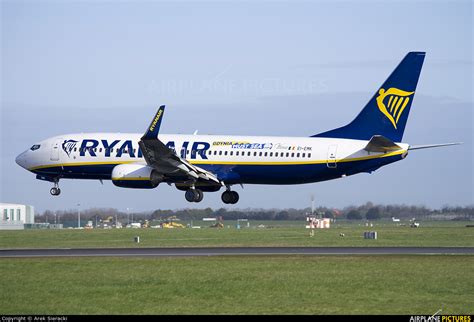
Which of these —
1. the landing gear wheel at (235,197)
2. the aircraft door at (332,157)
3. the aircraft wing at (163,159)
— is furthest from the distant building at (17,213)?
the aircraft door at (332,157)

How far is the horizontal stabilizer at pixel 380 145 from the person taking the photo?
197 ft

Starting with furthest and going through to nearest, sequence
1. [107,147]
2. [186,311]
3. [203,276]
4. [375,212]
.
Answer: [375,212] < [107,147] < [203,276] < [186,311]

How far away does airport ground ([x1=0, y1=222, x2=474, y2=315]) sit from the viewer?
27.7 meters

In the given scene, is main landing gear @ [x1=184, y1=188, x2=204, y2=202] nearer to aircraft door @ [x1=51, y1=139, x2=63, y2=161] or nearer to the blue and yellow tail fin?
aircraft door @ [x1=51, y1=139, x2=63, y2=161]

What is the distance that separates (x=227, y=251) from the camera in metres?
47.0

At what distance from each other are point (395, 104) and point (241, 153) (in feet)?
36.9

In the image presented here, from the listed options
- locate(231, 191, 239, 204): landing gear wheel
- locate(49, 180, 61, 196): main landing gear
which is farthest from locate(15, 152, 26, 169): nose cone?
locate(231, 191, 239, 204): landing gear wheel

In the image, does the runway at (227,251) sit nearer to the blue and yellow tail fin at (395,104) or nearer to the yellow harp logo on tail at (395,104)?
the blue and yellow tail fin at (395,104)

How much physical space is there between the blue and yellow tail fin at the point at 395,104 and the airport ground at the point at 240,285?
21775 mm

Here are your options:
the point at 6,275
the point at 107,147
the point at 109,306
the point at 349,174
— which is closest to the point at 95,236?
the point at 107,147

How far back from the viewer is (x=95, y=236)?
68.3 meters

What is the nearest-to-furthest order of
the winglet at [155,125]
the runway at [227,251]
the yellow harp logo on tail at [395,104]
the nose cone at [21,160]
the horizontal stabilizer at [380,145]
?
the runway at [227,251], the horizontal stabilizer at [380,145], the winglet at [155,125], the yellow harp logo on tail at [395,104], the nose cone at [21,160]

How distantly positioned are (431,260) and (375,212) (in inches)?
3133

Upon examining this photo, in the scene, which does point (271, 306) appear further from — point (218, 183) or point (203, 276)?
point (218, 183)
